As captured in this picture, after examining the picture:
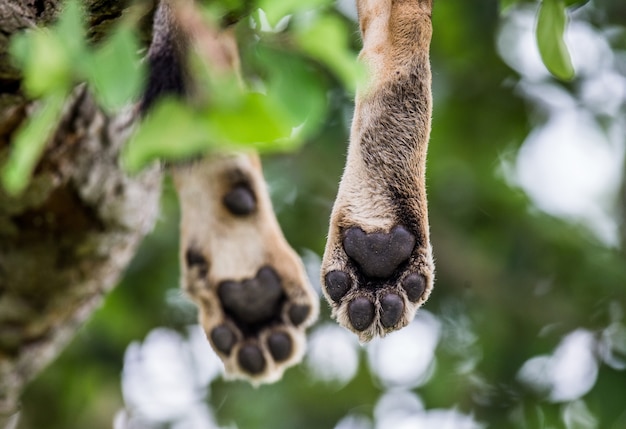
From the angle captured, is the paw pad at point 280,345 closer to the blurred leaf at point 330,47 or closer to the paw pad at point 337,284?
the paw pad at point 337,284

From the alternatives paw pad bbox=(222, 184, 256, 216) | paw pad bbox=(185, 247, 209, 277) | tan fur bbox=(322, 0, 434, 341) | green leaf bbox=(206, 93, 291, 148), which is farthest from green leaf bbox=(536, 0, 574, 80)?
paw pad bbox=(185, 247, 209, 277)

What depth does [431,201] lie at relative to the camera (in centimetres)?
563

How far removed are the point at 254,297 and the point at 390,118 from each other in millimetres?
1040

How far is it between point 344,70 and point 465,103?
4211 mm

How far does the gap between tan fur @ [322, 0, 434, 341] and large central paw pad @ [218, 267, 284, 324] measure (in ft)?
3.03

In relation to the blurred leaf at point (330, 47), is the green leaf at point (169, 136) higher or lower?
lower

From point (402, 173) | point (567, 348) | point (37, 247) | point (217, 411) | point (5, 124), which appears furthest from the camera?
point (217, 411)

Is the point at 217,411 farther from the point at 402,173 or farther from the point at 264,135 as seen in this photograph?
the point at 264,135

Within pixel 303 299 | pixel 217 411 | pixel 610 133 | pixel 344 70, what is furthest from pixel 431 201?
pixel 344 70

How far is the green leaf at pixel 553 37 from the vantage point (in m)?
2.49

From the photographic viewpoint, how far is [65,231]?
3883 mm

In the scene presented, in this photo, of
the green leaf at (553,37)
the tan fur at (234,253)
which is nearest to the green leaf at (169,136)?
the green leaf at (553,37)

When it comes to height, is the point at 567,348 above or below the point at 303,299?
below

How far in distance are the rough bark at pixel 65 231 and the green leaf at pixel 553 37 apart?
1.54 metres
